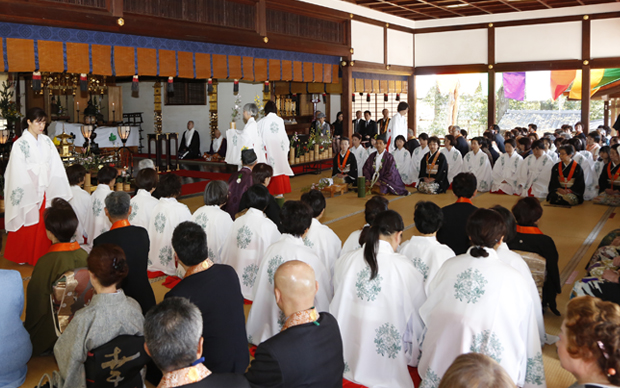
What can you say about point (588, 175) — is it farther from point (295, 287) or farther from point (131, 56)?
point (295, 287)

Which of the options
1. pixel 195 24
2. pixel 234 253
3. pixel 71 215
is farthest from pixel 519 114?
pixel 71 215

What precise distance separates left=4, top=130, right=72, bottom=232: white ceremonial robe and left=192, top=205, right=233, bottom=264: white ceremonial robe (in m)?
1.90

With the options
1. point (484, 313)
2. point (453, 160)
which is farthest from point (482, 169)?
point (484, 313)

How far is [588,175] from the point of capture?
880 cm

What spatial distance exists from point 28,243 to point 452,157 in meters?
7.38

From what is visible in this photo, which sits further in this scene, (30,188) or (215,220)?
(30,188)

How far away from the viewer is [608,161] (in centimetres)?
862

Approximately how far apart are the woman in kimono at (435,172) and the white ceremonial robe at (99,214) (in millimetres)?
5709

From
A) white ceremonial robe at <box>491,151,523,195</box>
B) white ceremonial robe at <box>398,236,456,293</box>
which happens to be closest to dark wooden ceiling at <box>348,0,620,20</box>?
white ceremonial robe at <box>491,151,523,195</box>

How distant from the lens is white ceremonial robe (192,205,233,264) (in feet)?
15.7

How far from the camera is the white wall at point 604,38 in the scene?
1220 cm

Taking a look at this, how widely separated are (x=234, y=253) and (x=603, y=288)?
270 cm

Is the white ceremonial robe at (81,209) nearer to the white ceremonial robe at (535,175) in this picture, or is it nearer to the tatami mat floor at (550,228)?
the tatami mat floor at (550,228)

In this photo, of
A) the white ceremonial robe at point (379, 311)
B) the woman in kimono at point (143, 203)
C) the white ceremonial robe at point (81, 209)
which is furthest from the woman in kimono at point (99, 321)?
the white ceremonial robe at point (81, 209)
